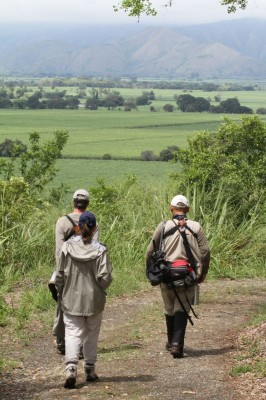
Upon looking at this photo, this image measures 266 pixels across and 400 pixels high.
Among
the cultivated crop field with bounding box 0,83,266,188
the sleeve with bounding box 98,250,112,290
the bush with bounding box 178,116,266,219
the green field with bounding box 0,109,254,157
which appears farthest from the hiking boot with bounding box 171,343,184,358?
the green field with bounding box 0,109,254,157

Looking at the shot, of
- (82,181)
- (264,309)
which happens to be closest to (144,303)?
(264,309)

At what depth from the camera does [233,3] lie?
13.6 m

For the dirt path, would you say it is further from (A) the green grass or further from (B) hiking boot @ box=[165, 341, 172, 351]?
(A) the green grass

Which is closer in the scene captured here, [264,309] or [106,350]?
[106,350]

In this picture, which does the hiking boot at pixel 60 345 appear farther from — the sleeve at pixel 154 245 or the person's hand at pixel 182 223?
the person's hand at pixel 182 223

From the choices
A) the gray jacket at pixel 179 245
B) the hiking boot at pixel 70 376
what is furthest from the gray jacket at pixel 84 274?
the gray jacket at pixel 179 245

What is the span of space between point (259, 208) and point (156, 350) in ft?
28.8

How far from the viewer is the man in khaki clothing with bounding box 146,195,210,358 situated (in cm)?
921

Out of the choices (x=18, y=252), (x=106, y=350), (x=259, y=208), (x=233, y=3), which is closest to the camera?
(x=106, y=350)

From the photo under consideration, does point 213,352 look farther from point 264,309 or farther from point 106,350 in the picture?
point 264,309

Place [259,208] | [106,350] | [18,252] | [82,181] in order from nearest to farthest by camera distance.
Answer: [106,350] < [18,252] < [259,208] < [82,181]

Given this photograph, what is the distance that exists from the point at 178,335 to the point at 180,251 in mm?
839

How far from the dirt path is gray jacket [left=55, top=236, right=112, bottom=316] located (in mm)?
705

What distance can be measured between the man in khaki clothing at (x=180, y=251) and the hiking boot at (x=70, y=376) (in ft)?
4.92
